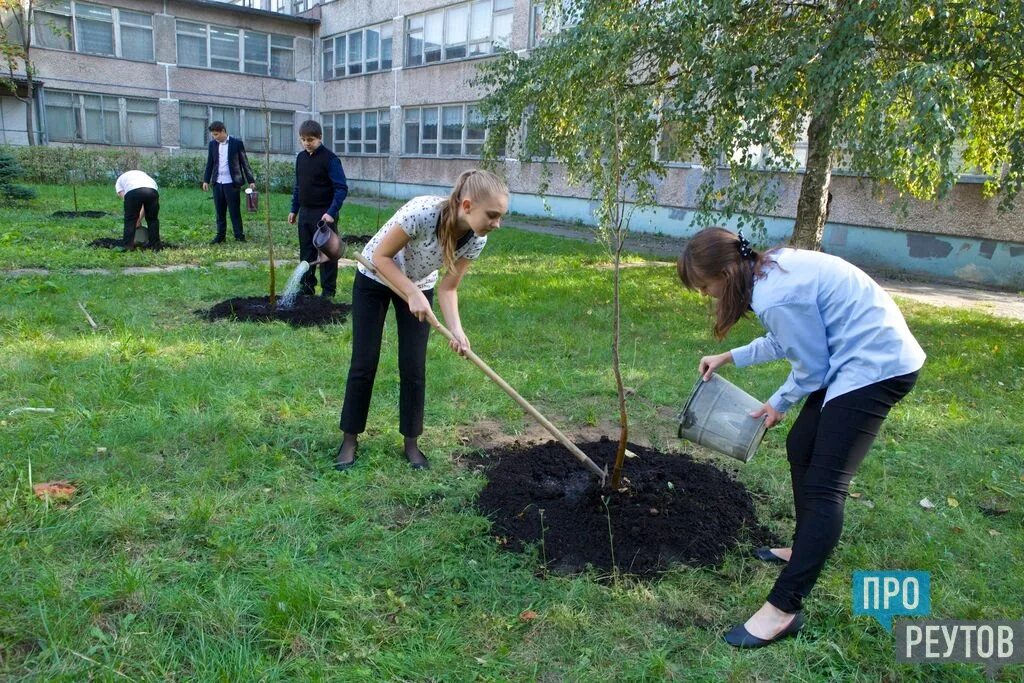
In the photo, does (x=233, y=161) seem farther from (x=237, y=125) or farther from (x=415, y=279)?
(x=237, y=125)

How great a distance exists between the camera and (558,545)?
309 centimetres

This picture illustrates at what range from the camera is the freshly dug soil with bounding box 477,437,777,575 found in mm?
3057

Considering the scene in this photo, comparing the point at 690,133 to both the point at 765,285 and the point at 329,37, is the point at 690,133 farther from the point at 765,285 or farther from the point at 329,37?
the point at 329,37

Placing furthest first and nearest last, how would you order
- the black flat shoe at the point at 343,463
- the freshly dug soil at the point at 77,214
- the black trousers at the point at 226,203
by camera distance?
the freshly dug soil at the point at 77,214 < the black trousers at the point at 226,203 < the black flat shoe at the point at 343,463

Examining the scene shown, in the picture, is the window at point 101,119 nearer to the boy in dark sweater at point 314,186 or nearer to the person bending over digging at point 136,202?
the person bending over digging at point 136,202

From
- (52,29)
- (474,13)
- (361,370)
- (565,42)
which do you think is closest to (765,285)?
(361,370)

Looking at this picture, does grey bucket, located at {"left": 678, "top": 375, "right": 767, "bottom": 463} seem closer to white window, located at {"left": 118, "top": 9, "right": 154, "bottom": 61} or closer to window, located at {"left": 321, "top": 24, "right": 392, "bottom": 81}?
window, located at {"left": 321, "top": 24, "right": 392, "bottom": 81}

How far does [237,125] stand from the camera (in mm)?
27406

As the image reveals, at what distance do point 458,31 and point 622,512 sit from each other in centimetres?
2225

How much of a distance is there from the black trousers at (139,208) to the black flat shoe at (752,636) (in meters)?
9.58

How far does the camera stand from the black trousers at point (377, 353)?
3615 millimetres

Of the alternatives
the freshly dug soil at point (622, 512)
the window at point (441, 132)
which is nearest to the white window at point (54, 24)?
the window at point (441, 132)

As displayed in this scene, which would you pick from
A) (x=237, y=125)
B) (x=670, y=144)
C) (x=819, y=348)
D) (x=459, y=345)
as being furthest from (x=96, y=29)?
(x=819, y=348)

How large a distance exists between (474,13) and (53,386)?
20.4 m
